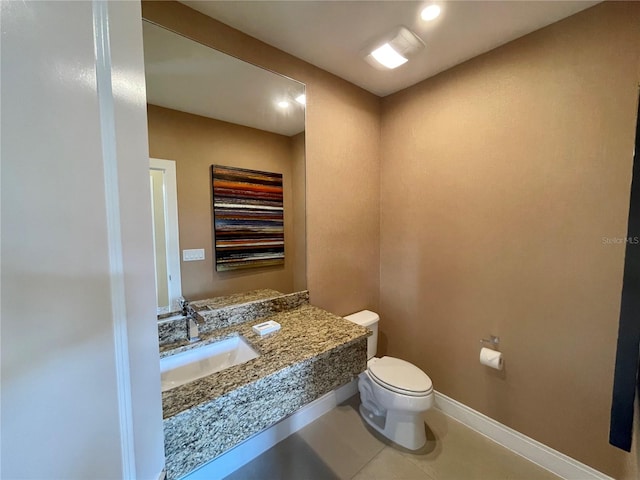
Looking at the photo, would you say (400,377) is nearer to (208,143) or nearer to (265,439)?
(265,439)

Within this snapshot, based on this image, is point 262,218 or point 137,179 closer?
point 137,179

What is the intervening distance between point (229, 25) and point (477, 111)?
163cm

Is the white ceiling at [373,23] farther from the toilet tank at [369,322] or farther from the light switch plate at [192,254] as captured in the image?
the toilet tank at [369,322]

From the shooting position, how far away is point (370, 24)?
1396mm

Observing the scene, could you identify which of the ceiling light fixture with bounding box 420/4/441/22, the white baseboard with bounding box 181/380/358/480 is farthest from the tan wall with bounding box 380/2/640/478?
the white baseboard with bounding box 181/380/358/480

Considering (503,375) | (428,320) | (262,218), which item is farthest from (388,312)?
(262,218)

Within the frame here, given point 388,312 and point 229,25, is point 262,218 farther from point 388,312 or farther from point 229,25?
point 388,312

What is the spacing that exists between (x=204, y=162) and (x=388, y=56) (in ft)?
4.39

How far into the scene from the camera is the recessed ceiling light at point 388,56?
60.9 inches

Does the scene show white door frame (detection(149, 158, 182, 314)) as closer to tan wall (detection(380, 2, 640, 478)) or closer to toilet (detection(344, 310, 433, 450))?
toilet (detection(344, 310, 433, 450))

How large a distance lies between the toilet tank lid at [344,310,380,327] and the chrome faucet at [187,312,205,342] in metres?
1.11

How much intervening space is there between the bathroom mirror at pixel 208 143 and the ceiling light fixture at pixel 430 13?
83cm

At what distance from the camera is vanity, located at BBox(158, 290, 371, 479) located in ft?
2.83

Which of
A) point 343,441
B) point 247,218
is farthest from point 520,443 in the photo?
point 247,218
